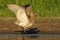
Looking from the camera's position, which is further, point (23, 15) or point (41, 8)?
point (41, 8)

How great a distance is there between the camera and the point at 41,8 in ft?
25.1

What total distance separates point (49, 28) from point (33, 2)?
929mm

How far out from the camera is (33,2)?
25.7 feet

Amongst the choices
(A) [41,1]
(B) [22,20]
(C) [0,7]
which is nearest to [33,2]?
(A) [41,1]

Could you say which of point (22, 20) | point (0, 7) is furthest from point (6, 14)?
point (22, 20)

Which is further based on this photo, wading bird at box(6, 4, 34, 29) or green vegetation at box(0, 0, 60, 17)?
green vegetation at box(0, 0, 60, 17)

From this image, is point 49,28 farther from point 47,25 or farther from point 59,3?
point 59,3

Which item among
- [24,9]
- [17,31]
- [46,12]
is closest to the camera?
[24,9]

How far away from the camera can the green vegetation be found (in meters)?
7.42

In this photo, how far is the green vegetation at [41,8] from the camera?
292 inches

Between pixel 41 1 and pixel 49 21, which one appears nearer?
pixel 49 21

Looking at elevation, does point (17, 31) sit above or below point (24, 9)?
below

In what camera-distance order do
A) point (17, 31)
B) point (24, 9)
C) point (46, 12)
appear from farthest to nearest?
1. point (46, 12)
2. point (17, 31)
3. point (24, 9)

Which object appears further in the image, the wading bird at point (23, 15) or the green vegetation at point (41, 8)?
the green vegetation at point (41, 8)
